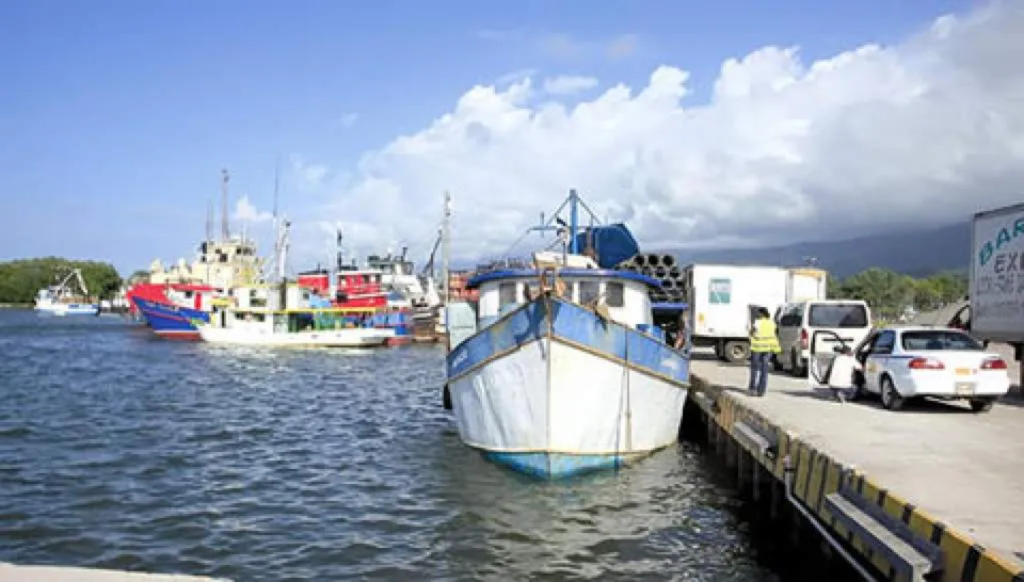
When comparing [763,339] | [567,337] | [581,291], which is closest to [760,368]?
[763,339]

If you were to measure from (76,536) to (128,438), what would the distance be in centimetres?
770

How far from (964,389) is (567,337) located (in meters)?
6.06

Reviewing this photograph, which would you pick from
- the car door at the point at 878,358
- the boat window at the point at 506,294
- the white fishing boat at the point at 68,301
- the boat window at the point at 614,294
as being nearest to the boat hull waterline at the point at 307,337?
the boat window at the point at 506,294

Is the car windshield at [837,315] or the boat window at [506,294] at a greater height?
the boat window at [506,294]

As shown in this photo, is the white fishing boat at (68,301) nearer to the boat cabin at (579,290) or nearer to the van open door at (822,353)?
the boat cabin at (579,290)

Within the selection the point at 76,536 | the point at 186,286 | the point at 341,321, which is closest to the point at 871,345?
the point at 76,536

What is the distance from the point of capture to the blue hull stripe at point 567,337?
43.7 feet

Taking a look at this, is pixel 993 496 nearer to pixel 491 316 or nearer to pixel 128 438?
pixel 491 316

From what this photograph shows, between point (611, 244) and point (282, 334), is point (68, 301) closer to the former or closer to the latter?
point (282, 334)

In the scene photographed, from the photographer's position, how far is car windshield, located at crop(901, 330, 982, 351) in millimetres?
13500

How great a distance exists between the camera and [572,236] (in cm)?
2273

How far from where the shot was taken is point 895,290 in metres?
74.0

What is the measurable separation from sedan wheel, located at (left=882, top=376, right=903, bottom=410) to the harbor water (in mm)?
2929

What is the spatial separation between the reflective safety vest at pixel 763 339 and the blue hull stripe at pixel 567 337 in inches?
70.0
